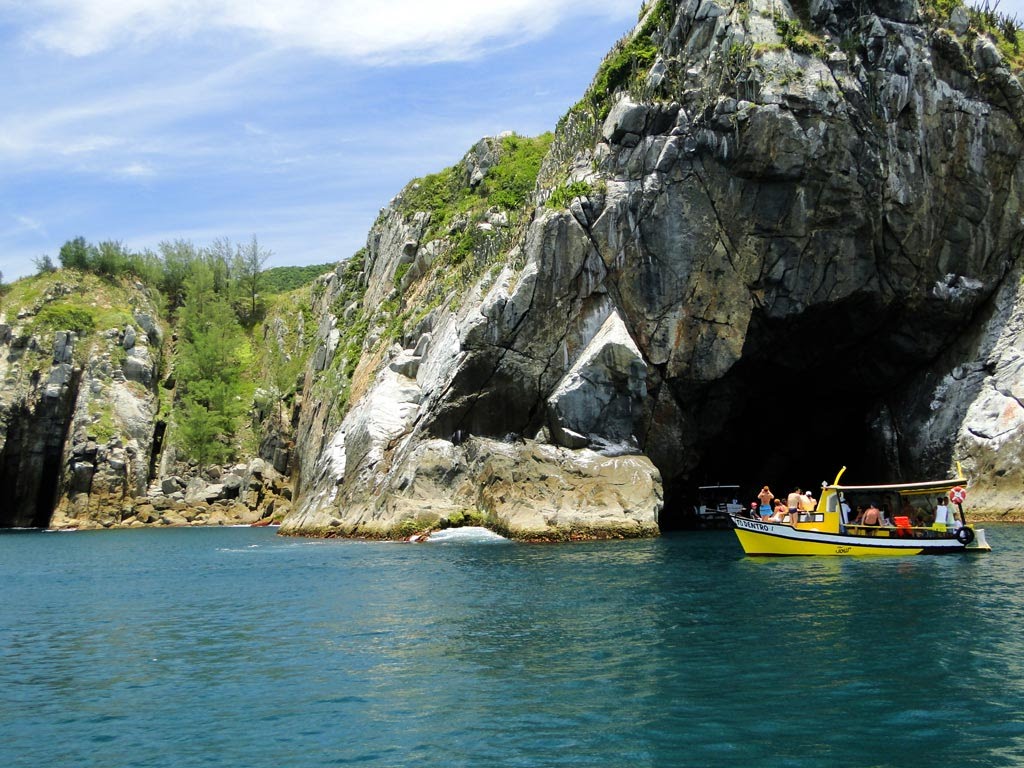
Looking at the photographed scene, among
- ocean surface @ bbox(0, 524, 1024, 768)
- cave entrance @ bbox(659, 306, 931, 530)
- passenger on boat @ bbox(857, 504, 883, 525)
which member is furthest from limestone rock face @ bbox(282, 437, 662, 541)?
passenger on boat @ bbox(857, 504, 883, 525)

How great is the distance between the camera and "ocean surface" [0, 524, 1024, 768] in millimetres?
14805

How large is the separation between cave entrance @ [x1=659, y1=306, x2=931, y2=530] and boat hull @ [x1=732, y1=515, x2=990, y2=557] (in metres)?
16.7

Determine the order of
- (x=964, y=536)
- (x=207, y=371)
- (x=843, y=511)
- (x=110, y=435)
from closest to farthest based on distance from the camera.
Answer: (x=964, y=536), (x=843, y=511), (x=110, y=435), (x=207, y=371)

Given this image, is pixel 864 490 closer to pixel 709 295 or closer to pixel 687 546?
pixel 687 546

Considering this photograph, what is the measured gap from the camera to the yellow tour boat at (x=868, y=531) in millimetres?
38219

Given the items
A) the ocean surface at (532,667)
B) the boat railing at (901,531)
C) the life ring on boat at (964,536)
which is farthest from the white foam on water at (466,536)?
the life ring on boat at (964,536)

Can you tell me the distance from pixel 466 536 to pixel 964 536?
23702 mm

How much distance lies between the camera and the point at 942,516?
129 feet

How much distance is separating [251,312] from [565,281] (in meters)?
77.9

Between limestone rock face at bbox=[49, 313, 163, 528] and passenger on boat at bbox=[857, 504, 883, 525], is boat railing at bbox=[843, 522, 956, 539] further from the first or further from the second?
limestone rock face at bbox=[49, 313, 163, 528]

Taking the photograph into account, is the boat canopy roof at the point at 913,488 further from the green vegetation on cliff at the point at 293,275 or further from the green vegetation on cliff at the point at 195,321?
the green vegetation on cliff at the point at 293,275

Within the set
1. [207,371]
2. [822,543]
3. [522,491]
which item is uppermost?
[207,371]

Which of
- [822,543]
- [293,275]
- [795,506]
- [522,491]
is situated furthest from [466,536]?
[293,275]

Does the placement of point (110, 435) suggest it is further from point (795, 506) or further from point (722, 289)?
point (795, 506)
